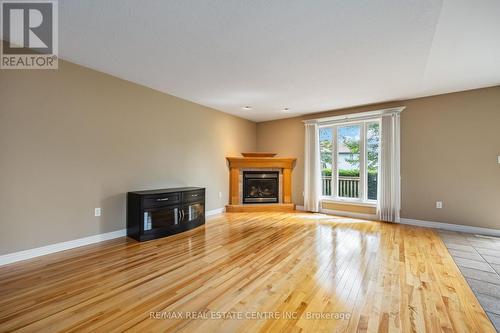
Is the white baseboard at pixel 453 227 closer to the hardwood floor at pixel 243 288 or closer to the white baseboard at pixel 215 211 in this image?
the hardwood floor at pixel 243 288

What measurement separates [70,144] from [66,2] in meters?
1.77

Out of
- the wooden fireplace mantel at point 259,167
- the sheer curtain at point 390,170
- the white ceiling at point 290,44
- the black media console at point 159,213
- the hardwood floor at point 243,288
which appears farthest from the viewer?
the wooden fireplace mantel at point 259,167

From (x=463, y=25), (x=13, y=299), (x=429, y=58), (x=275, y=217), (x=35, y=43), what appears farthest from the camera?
(x=275, y=217)

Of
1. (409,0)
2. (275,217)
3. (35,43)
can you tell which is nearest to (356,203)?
(275,217)

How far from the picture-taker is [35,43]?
2.52 m

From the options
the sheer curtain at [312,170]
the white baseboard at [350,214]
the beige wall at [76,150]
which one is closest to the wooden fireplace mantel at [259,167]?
the sheer curtain at [312,170]

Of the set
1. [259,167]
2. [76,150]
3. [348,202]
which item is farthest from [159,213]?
[348,202]

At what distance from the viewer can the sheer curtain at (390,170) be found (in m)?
4.41

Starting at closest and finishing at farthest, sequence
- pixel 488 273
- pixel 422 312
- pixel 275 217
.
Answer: pixel 422 312, pixel 488 273, pixel 275 217

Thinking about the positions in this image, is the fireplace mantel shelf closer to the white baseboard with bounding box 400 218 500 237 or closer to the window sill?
the window sill

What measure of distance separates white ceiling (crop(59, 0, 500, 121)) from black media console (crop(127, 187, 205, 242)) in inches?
74.7

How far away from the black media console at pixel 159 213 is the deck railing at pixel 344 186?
3.35 metres

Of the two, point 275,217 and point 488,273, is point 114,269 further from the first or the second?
point 488,273

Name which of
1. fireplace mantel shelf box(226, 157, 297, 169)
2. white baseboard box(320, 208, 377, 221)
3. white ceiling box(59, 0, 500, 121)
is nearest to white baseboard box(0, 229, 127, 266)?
white ceiling box(59, 0, 500, 121)
